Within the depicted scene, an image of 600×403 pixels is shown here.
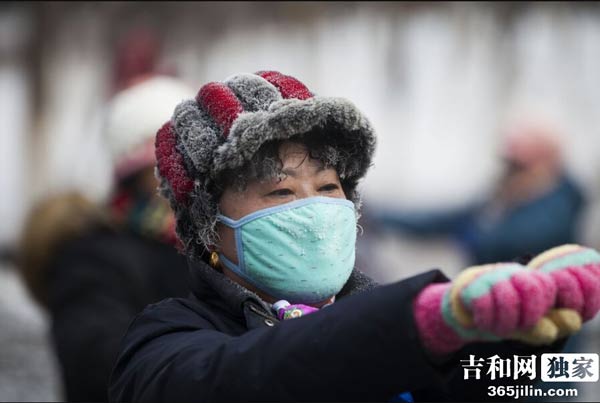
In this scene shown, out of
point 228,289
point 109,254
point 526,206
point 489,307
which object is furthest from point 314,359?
point 526,206

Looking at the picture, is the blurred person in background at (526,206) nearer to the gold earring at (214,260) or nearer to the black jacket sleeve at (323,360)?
the gold earring at (214,260)

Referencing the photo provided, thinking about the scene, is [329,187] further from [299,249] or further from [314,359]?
[314,359]

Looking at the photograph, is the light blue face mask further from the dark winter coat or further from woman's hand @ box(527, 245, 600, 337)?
woman's hand @ box(527, 245, 600, 337)

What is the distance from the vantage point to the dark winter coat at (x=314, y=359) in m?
1.86

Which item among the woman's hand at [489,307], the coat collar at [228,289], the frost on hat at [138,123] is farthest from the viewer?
the frost on hat at [138,123]

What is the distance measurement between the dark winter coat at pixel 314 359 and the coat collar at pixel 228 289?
13 centimetres

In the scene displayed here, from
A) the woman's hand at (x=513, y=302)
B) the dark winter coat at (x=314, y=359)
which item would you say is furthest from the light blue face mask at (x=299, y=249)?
the woman's hand at (x=513, y=302)

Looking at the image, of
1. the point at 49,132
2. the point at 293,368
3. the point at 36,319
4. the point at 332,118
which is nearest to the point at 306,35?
the point at 49,132

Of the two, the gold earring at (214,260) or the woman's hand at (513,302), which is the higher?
the woman's hand at (513,302)

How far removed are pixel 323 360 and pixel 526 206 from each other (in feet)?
12.5

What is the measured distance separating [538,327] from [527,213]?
3772mm

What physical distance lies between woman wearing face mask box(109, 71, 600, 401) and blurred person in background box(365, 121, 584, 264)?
9.67ft

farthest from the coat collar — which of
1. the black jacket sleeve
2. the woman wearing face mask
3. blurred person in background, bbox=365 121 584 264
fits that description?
blurred person in background, bbox=365 121 584 264

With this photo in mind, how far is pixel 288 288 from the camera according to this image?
7.95 feet
